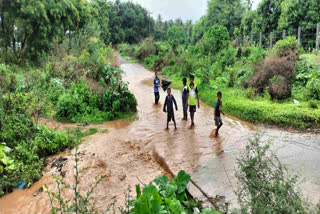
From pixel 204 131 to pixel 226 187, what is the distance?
3544 millimetres

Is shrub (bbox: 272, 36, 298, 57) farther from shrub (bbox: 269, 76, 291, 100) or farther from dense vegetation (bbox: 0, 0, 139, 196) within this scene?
dense vegetation (bbox: 0, 0, 139, 196)

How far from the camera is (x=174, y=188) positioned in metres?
3.85

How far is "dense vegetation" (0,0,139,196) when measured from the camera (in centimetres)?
602

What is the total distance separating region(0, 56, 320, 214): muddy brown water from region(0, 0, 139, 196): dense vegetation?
18.3 inches

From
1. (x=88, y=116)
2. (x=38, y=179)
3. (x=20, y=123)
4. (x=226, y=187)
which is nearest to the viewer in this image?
(x=226, y=187)

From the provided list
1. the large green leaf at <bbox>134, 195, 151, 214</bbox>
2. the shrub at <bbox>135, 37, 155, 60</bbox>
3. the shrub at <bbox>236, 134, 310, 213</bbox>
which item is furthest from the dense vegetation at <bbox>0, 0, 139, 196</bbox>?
the shrub at <bbox>135, 37, 155, 60</bbox>

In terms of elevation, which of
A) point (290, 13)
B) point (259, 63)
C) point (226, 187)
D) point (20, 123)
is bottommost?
point (226, 187)

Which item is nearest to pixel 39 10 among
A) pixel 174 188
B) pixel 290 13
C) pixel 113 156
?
pixel 113 156

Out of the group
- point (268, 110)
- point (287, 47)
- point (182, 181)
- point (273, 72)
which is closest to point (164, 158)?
point (182, 181)

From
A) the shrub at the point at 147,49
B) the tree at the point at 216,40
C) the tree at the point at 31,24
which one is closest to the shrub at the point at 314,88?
the tree at the point at 216,40

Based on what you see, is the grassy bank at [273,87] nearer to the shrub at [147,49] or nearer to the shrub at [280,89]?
the shrub at [280,89]

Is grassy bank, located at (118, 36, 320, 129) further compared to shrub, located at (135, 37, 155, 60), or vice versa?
shrub, located at (135, 37, 155, 60)

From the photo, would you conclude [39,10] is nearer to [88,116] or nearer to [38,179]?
[88,116]

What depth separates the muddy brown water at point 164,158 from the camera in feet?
16.2
